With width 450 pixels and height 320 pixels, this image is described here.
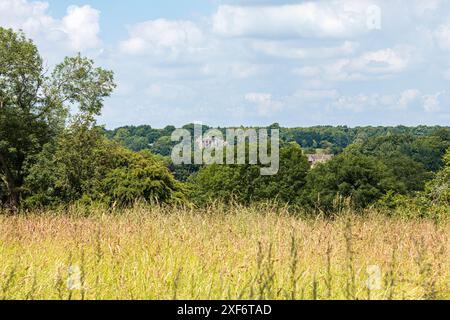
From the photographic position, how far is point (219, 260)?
633 cm

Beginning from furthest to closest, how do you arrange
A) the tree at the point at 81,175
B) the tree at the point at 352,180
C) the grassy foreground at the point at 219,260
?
the tree at the point at 352,180 → the tree at the point at 81,175 → the grassy foreground at the point at 219,260

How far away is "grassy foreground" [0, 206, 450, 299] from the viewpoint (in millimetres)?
5102

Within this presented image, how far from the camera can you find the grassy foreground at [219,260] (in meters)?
5.10

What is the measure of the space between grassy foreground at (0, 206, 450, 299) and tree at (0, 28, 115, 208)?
30.6 metres

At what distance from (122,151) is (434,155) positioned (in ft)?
207

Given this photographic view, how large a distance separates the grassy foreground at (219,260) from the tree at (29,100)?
30586 millimetres

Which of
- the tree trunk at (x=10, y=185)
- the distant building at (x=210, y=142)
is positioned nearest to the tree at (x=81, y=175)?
the tree trunk at (x=10, y=185)

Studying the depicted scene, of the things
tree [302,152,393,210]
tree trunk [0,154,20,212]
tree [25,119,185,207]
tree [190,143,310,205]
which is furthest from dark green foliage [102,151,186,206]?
tree [190,143,310,205]

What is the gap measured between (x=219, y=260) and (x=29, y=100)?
35038 mm

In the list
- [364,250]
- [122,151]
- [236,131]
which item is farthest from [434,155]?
[364,250]

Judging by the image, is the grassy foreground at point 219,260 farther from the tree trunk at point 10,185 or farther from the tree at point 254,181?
the tree at point 254,181

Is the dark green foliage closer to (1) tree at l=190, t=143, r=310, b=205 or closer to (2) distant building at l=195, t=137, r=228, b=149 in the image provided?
(1) tree at l=190, t=143, r=310, b=205
